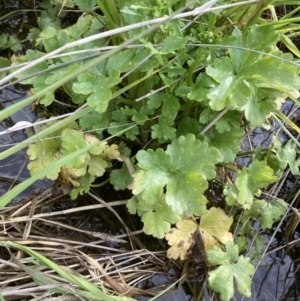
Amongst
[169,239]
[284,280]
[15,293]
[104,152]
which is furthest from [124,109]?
[284,280]

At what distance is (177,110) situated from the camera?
1224 mm

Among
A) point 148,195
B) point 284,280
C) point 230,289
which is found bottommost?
point 284,280

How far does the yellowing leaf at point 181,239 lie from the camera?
1279 mm

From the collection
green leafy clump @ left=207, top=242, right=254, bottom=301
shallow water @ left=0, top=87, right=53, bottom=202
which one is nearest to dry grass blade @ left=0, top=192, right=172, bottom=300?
shallow water @ left=0, top=87, right=53, bottom=202

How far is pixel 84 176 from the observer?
4.27 ft

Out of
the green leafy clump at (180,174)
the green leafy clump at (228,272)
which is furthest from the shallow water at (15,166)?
the green leafy clump at (228,272)

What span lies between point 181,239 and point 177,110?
1.18 ft

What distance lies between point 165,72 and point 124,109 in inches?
5.8

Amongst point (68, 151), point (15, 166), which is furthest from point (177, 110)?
point (15, 166)

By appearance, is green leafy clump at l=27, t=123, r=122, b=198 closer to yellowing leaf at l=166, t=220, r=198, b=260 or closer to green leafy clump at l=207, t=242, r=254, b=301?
yellowing leaf at l=166, t=220, r=198, b=260

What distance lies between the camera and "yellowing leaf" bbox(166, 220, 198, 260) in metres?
1.28

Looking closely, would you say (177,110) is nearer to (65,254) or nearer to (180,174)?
(180,174)

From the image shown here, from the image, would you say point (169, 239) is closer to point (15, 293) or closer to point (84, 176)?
point (84, 176)

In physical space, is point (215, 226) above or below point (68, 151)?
below
